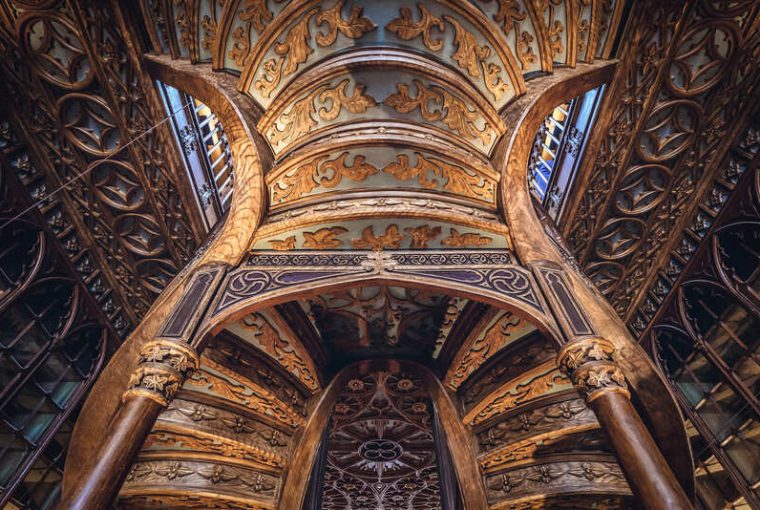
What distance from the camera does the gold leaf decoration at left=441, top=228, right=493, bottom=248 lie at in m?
4.79

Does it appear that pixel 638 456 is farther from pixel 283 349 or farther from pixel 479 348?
pixel 283 349

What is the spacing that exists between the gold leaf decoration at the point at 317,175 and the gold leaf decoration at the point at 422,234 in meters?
0.88

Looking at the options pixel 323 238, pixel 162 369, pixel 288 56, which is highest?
pixel 288 56

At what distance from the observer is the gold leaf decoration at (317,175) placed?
500 centimetres

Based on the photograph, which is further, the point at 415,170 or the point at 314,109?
the point at 314,109

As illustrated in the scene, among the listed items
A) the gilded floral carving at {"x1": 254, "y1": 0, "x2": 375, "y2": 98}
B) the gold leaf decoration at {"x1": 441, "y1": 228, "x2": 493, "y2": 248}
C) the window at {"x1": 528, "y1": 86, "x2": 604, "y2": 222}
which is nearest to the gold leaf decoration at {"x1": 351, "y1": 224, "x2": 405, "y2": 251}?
the gold leaf decoration at {"x1": 441, "y1": 228, "x2": 493, "y2": 248}

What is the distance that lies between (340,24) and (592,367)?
14.8 feet

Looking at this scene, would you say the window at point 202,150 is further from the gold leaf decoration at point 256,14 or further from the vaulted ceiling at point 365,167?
the gold leaf decoration at point 256,14

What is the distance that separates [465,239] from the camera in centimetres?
484

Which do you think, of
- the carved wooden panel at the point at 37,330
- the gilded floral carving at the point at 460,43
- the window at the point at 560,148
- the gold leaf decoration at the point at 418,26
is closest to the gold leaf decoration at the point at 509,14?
the gilded floral carving at the point at 460,43

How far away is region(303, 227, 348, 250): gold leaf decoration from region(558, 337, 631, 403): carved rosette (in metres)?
2.60

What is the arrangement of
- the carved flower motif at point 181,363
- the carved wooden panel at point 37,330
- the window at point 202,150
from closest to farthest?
the carved flower motif at point 181,363 → the carved wooden panel at point 37,330 → the window at point 202,150

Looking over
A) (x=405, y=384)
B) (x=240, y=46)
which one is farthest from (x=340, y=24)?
(x=405, y=384)

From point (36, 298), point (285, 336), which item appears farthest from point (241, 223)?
point (36, 298)
